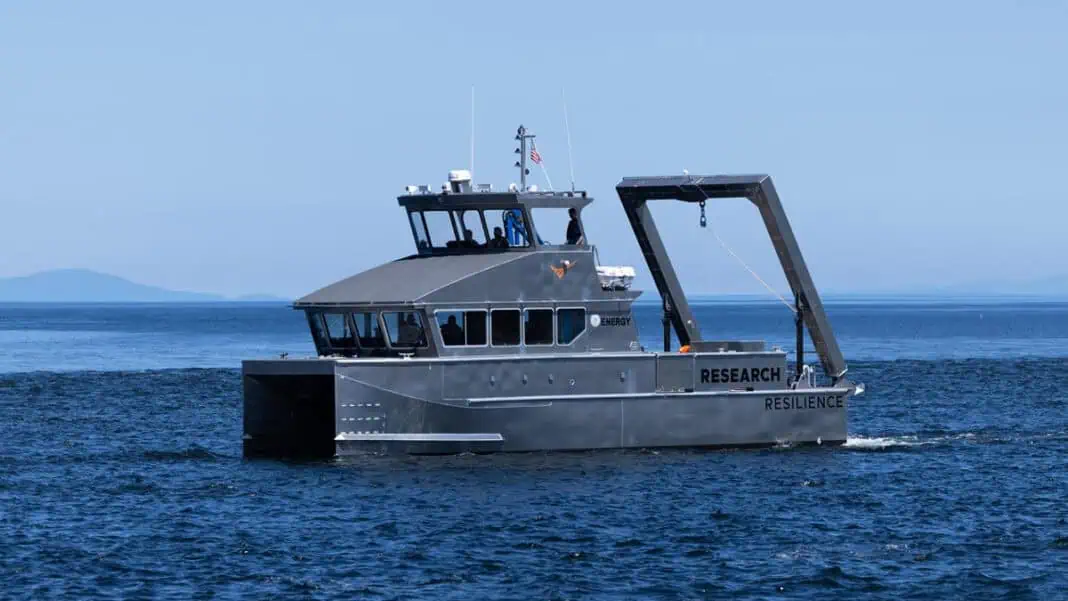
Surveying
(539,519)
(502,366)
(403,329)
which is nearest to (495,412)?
(502,366)

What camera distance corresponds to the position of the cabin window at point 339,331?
35.1 m

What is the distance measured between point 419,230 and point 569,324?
4.18 m

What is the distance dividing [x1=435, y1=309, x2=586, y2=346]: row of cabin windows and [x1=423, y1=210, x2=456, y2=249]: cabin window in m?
2.73

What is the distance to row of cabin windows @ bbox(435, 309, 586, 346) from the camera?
114 ft

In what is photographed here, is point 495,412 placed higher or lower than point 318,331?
lower

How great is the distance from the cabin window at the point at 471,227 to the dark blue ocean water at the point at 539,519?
4881mm

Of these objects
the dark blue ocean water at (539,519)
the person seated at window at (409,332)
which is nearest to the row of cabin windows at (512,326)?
the person seated at window at (409,332)

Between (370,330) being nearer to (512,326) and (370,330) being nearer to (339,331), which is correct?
(339,331)

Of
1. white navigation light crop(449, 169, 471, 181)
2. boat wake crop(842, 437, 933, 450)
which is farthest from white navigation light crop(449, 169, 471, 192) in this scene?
boat wake crop(842, 437, 933, 450)

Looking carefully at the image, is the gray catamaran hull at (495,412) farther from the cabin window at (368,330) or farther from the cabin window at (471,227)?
the cabin window at (471,227)

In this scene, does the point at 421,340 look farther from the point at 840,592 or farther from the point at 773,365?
the point at 840,592

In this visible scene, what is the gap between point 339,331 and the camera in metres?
35.3

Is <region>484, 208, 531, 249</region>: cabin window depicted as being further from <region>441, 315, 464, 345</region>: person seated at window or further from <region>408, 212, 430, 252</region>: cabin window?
<region>441, 315, 464, 345</region>: person seated at window

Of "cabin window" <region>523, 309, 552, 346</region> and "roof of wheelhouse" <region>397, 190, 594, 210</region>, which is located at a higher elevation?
"roof of wheelhouse" <region>397, 190, 594, 210</region>
